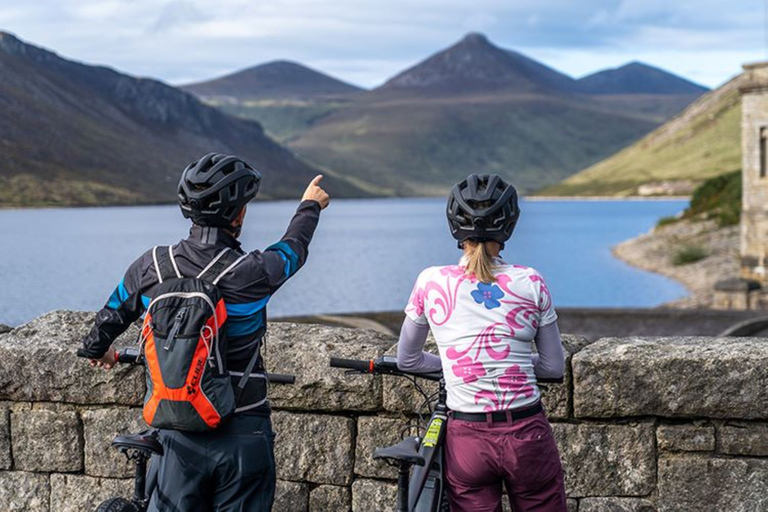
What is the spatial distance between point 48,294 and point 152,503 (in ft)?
176

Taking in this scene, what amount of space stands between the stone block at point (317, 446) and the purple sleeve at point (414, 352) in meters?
1.38

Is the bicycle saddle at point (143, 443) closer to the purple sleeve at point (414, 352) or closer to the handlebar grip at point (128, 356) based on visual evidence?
the handlebar grip at point (128, 356)

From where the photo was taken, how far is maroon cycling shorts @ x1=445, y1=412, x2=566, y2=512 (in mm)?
3676

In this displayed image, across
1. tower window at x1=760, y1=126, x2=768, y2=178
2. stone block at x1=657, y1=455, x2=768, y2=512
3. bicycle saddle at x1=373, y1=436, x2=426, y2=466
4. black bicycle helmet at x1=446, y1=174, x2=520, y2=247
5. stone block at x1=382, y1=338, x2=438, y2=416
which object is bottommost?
stone block at x1=657, y1=455, x2=768, y2=512

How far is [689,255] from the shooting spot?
1999 inches

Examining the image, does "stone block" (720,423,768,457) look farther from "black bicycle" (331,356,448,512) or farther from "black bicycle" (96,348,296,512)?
"black bicycle" (96,348,296,512)

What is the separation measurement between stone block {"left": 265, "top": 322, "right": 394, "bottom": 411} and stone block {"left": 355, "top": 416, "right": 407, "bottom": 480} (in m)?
0.08

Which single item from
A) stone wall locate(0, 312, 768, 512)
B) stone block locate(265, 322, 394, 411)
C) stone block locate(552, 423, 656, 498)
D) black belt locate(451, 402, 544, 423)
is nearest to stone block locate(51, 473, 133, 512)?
stone wall locate(0, 312, 768, 512)

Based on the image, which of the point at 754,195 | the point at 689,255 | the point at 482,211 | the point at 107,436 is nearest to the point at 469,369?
the point at 482,211

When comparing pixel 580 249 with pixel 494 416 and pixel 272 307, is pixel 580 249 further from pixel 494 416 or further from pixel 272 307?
pixel 494 416

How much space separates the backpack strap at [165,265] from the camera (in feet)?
12.6

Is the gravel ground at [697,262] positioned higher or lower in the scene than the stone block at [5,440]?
higher

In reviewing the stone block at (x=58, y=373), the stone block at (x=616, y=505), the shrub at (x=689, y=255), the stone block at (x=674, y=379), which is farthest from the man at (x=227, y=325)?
the shrub at (x=689, y=255)

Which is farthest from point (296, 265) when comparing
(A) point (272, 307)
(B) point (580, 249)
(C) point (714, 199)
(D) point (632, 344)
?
(B) point (580, 249)
